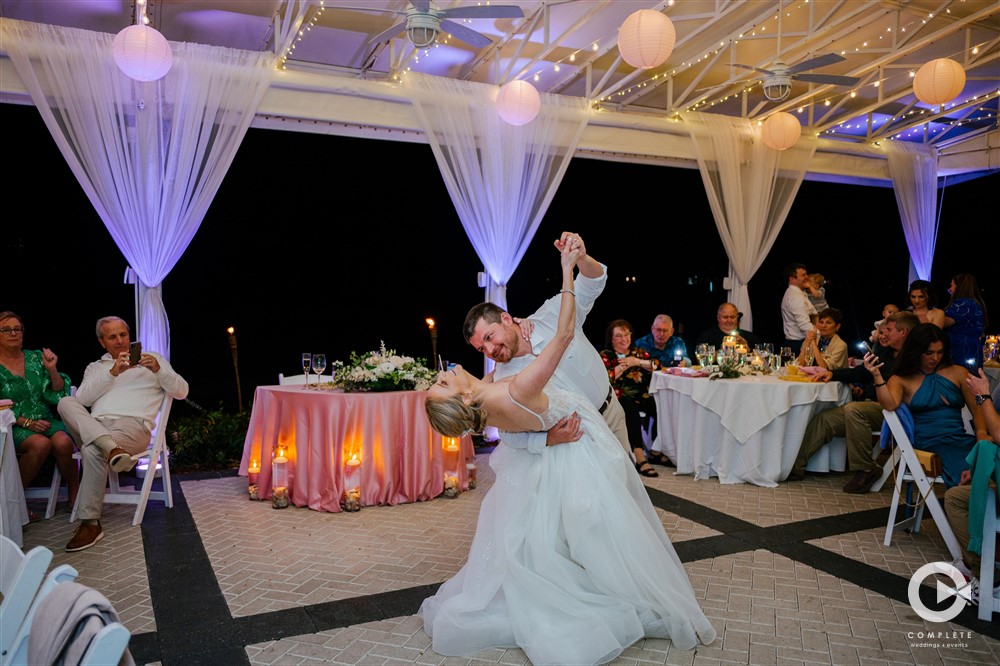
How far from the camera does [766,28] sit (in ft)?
25.7

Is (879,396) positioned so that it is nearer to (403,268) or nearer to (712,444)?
(712,444)

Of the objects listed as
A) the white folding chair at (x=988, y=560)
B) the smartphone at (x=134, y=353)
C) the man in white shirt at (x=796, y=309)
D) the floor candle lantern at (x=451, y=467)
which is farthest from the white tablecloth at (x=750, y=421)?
the smartphone at (x=134, y=353)

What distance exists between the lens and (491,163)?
8086 millimetres

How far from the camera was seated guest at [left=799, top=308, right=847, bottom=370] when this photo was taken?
6.48 m

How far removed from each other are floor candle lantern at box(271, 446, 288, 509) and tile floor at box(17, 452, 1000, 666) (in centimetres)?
8

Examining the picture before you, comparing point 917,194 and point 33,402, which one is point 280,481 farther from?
point 917,194

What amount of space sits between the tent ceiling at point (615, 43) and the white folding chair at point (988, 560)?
4.83 meters

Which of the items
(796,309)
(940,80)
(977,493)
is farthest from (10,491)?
(940,80)

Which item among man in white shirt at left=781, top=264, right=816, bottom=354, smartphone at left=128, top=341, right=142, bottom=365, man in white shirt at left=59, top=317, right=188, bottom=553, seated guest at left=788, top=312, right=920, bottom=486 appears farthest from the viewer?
man in white shirt at left=781, top=264, right=816, bottom=354

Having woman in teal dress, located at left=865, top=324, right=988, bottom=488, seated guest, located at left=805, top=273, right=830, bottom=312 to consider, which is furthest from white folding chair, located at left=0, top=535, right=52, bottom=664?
seated guest, located at left=805, top=273, right=830, bottom=312

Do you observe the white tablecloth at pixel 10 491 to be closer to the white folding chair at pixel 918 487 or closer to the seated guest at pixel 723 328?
the white folding chair at pixel 918 487

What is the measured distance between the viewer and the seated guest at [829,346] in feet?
21.2

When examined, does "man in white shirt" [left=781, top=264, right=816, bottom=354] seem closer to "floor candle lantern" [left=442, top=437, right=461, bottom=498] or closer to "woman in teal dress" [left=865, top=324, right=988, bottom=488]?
"woman in teal dress" [left=865, top=324, right=988, bottom=488]

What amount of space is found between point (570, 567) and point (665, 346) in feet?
14.7
